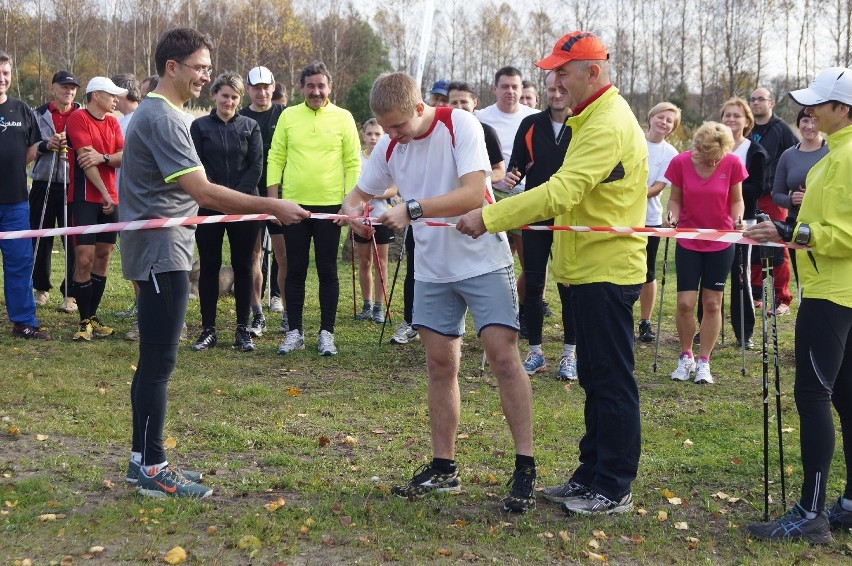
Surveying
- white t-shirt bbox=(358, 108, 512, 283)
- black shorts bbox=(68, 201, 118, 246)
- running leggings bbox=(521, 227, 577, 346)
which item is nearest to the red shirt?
black shorts bbox=(68, 201, 118, 246)

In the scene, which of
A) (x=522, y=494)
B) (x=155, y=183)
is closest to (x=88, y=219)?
(x=155, y=183)

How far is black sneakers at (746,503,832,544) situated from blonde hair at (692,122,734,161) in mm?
4251

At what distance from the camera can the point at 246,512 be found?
16.1ft

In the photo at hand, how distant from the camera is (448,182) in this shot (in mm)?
5031

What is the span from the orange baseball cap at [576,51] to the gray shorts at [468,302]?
111 cm

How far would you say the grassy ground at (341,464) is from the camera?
4516 mm

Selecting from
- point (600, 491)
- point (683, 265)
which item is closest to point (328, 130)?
point (683, 265)

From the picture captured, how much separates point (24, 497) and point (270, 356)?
4.07 metres

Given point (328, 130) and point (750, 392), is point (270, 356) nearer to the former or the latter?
point (328, 130)

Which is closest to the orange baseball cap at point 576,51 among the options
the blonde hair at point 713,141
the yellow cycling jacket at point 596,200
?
the yellow cycling jacket at point 596,200

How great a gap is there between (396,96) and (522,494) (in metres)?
2.19

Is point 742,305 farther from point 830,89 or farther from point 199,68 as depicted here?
Result: point 199,68

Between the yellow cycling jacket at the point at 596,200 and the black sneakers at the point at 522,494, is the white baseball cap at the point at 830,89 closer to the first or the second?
the yellow cycling jacket at the point at 596,200

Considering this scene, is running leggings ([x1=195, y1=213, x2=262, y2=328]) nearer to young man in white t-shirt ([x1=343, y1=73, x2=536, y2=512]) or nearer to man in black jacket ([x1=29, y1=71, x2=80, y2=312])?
man in black jacket ([x1=29, y1=71, x2=80, y2=312])
